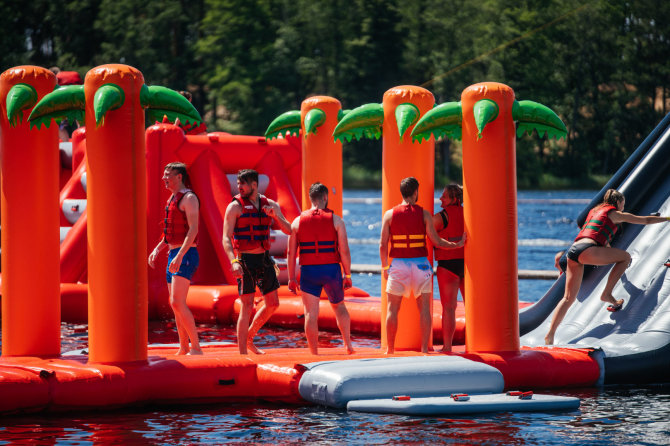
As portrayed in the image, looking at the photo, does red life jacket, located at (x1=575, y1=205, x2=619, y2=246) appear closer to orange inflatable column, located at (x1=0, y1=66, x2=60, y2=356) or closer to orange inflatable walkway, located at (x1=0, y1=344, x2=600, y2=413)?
orange inflatable walkway, located at (x1=0, y1=344, x2=600, y2=413)

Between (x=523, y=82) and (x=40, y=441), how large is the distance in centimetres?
4423

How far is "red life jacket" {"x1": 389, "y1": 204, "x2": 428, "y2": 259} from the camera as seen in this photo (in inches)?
268

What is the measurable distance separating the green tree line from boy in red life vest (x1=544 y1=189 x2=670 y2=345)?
38283 millimetres

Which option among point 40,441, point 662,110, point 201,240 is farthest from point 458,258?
point 662,110

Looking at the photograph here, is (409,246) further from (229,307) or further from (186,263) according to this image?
(229,307)

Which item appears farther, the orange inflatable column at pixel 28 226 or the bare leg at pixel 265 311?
the bare leg at pixel 265 311

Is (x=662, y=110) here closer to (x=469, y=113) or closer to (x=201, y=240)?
(x=201, y=240)

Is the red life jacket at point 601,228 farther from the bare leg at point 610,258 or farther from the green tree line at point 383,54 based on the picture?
the green tree line at point 383,54

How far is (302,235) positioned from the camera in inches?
271

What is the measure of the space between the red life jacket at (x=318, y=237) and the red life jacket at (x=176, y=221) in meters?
0.77

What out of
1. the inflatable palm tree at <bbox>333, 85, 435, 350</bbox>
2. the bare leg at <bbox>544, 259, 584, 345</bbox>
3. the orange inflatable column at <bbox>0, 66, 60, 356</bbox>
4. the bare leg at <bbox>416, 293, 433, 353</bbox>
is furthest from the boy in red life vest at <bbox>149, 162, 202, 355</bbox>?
the bare leg at <bbox>544, 259, 584, 345</bbox>

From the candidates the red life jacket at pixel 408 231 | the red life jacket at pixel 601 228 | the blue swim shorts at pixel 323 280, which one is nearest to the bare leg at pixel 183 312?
the blue swim shorts at pixel 323 280

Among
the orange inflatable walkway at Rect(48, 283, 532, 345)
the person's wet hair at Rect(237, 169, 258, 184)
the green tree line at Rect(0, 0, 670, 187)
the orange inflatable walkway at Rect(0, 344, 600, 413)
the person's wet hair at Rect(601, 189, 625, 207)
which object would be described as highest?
the green tree line at Rect(0, 0, 670, 187)

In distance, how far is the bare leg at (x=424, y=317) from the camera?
6.86m
